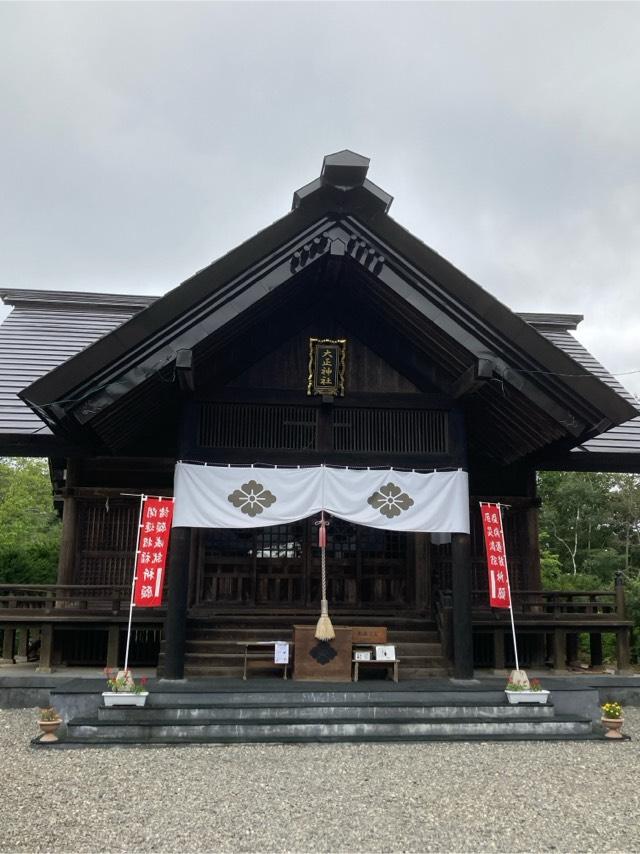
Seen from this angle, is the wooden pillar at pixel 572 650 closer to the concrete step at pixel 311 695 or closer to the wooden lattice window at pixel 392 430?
the concrete step at pixel 311 695

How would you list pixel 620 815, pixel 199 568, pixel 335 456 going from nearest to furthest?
1. pixel 620 815
2. pixel 335 456
3. pixel 199 568

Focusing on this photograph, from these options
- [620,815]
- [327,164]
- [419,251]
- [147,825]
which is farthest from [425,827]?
[327,164]

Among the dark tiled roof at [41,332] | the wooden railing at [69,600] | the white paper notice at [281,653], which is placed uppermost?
the dark tiled roof at [41,332]

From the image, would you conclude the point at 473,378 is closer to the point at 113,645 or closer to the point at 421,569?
the point at 421,569

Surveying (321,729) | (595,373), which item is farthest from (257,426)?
(595,373)

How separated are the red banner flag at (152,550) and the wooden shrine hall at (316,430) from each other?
10.4 inches

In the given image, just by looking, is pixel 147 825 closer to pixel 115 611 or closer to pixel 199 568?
pixel 115 611

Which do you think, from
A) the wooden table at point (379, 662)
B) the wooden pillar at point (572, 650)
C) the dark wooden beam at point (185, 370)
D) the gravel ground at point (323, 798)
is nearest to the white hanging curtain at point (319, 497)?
the dark wooden beam at point (185, 370)

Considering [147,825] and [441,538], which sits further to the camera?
[441,538]

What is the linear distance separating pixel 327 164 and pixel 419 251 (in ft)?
5.88

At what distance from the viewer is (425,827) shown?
5.33 m

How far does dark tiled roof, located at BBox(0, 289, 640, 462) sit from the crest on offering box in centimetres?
403

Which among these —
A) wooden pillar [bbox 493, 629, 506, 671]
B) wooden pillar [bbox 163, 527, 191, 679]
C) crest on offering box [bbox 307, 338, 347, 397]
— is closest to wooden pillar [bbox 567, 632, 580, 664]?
wooden pillar [bbox 493, 629, 506, 671]

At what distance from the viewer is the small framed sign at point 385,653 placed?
9.67m
